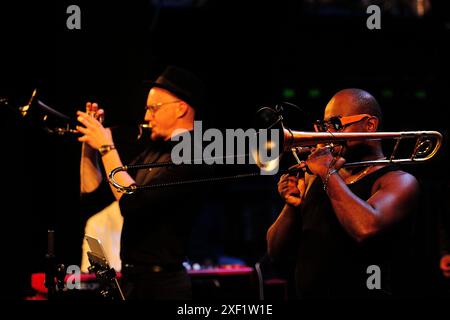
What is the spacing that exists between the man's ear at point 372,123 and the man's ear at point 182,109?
4.60ft

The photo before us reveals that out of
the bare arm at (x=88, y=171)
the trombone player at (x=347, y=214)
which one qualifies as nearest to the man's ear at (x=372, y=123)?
the trombone player at (x=347, y=214)

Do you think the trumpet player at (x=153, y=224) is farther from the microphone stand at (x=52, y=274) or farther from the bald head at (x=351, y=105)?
the bald head at (x=351, y=105)

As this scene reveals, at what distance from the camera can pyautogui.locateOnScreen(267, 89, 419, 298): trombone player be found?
2.97 m

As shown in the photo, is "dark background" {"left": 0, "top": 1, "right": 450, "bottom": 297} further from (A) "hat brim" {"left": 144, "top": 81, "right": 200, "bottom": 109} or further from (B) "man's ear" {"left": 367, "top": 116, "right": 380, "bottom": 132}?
(A) "hat brim" {"left": 144, "top": 81, "right": 200, "bottom": 109}

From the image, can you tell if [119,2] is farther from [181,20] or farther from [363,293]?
[363,293]

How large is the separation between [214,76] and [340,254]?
13.5 ft

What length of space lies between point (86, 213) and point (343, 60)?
4238 millimetres

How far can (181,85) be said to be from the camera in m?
4.38

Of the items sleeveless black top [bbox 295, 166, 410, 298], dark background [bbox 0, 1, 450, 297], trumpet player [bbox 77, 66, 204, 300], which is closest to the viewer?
sleeveless black top [bbox 295, 166, 410, 298]

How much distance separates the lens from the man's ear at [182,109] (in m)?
4.35

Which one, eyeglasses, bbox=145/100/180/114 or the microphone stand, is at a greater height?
eyeglasses, bbox=145/100/180/114

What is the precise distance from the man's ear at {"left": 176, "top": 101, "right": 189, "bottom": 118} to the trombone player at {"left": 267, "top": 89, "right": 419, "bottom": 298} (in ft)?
3.87

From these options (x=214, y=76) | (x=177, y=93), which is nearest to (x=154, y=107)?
(x=177, y=93)

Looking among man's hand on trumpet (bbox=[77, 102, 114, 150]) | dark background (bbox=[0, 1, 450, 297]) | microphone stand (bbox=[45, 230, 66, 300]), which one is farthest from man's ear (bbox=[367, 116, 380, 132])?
microphone stand (bbox=[45, 230, 66, 300])
